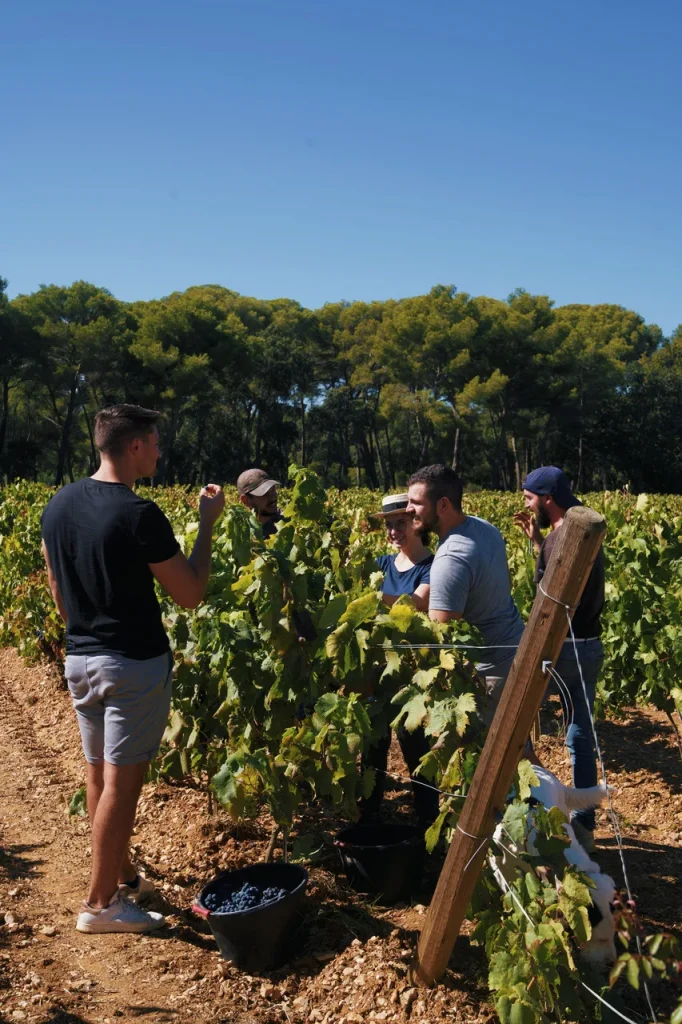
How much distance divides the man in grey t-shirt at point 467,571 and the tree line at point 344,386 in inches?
1594

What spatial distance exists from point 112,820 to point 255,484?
2371 mm

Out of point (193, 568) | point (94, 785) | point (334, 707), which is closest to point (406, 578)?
point (334, 707)

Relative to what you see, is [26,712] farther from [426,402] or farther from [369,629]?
[426,402]

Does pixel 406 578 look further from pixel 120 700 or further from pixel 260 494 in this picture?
pixel 120 700

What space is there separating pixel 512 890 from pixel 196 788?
2.59 metres

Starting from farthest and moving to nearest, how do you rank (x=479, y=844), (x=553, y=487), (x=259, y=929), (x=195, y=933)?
(x=553, y=487) → (x=195, y=933) → (x=259, y=929) → (x=479, y=844)

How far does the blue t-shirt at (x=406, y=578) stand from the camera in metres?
4.01

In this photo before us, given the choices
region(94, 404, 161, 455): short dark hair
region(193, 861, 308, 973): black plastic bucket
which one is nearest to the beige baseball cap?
region(94, 404, 161, 455): short dark hair

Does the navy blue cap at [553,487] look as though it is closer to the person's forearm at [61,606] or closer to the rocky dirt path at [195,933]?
the rocky dirt path at [195,933]

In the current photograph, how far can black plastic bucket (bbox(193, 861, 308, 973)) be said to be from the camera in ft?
9.42

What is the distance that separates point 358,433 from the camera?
5044 centimetres

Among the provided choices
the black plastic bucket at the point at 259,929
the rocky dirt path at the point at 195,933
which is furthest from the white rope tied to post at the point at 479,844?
the black plastic bucket at the point at 259,929

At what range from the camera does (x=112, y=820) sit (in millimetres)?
3012

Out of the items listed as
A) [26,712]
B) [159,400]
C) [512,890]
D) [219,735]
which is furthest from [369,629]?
[159,400]
